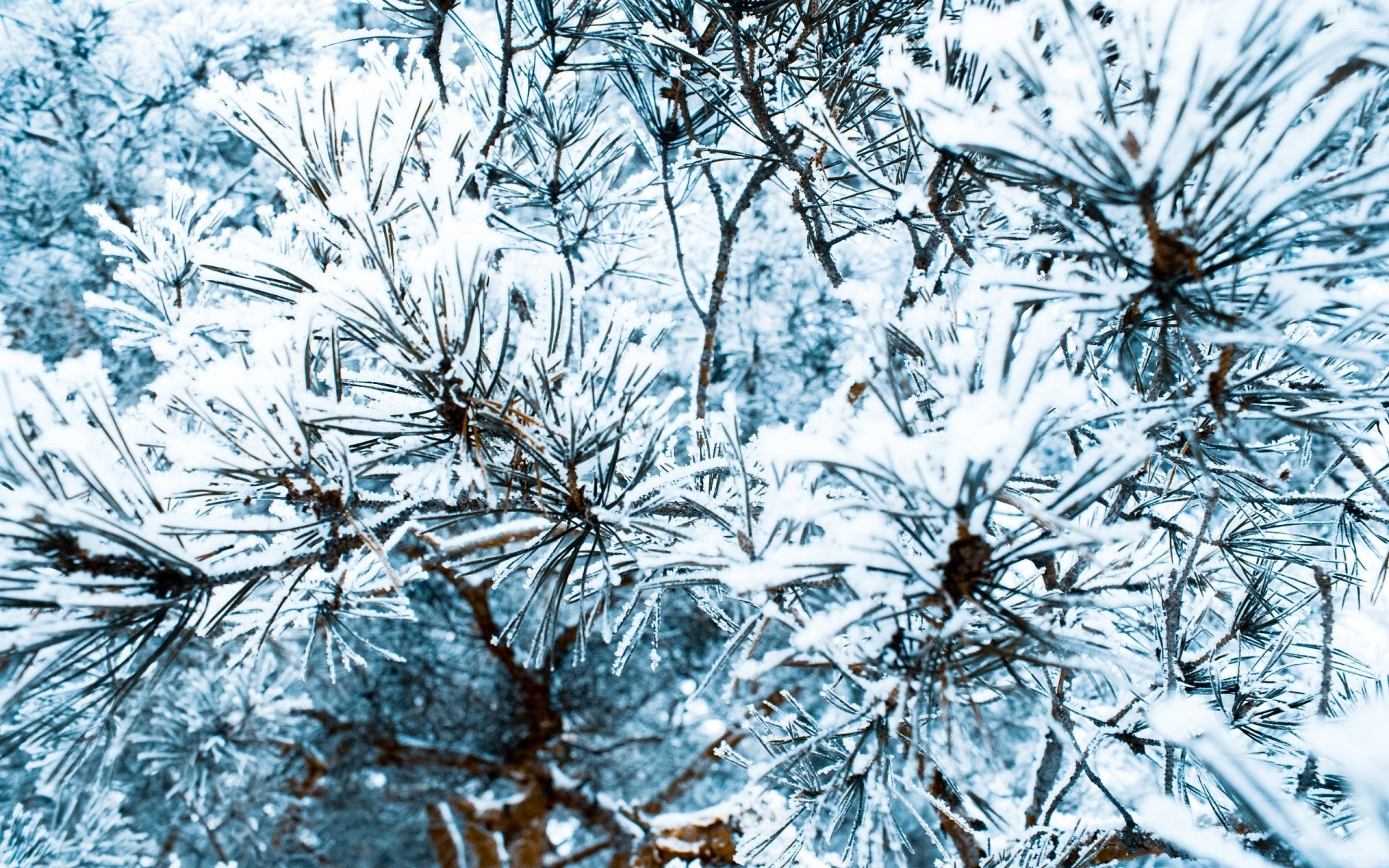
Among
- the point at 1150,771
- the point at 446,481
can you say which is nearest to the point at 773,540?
the point at 446,481

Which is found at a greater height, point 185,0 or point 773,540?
point 185,0

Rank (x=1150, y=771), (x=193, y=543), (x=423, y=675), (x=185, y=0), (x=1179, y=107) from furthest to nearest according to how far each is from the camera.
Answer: (x=423, y=675)
(x=185, y=0)
(x=1150, y=771)
(x=193, y=543)
(x=1179, y=107)

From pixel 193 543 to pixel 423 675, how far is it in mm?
1817

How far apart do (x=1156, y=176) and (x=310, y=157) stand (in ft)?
1.50

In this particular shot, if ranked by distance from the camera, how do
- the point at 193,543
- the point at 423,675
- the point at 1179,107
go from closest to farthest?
the point at 1179,107 → the point at 193,543 → the point at 423,675

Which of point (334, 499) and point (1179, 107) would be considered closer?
point (1179, 107)

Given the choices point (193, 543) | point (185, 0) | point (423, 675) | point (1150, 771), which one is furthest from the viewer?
point (423, 675)

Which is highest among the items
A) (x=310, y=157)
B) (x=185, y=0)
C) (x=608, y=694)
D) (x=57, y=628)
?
(x=185, y=0)

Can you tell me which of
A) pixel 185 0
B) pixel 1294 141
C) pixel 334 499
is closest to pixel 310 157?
pixel 334 499

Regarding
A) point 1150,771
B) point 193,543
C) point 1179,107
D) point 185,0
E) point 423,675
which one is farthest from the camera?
point 423,675

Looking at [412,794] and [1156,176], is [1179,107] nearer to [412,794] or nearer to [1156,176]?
[1156,176]

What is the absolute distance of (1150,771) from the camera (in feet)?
1.90

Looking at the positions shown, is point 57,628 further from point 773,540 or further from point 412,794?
point 412,794

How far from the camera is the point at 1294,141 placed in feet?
0.93
